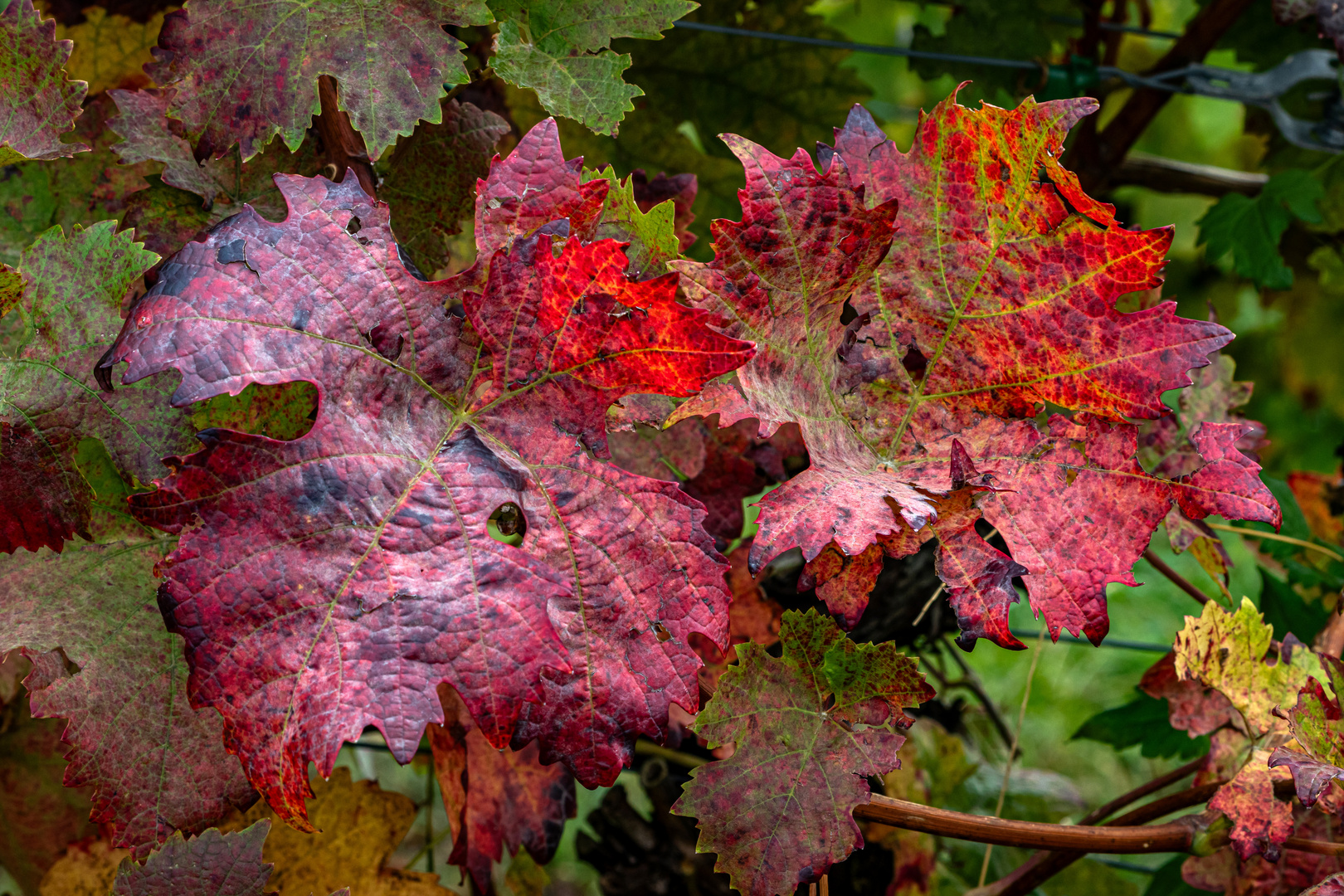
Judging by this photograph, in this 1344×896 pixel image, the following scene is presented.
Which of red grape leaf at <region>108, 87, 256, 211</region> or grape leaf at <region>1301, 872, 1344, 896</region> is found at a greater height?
red grape leaf at <region>108, 87, 256, 211</region>

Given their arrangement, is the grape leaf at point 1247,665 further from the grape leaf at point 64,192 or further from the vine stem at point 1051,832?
the grape leaf at point 64,192

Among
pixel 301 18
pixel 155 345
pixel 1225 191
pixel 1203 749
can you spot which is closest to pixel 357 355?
pixel 155 345

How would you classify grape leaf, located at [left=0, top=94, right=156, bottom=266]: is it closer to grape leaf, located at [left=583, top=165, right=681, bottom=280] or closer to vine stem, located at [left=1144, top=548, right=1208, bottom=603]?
grape leaf, located at [left=583, top=165, right=681, bottom=280]

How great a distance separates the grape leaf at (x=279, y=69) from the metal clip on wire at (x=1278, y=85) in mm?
758

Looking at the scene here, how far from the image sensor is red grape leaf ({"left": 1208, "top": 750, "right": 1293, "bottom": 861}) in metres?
0.52

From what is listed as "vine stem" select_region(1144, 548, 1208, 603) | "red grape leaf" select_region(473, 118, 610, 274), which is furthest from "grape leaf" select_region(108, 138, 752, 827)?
"vine stem" select_region(1144, 548, 1208, 603)

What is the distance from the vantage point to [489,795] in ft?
1.89

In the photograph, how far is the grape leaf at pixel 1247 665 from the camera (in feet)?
1.78

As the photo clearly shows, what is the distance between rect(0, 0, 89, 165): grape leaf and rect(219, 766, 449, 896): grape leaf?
398mm

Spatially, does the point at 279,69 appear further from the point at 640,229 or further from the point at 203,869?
the point at 203,869

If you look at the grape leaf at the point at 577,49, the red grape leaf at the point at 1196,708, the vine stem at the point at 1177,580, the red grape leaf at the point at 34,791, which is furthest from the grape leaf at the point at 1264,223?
the red grape leaf at the point at 34,791

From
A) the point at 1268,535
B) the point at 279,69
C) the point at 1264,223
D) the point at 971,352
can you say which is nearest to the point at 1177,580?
the point at 1268,535

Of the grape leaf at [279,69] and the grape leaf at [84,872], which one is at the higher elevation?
the grape leaf at [279,69]

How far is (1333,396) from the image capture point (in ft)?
6.54
